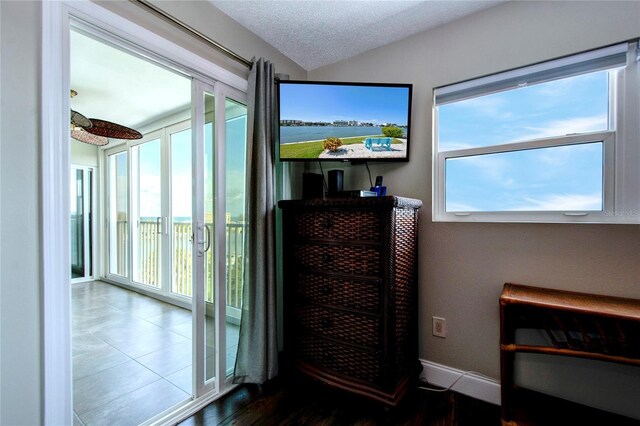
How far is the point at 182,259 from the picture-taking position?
3.44 metres

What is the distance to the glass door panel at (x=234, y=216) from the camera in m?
1.75

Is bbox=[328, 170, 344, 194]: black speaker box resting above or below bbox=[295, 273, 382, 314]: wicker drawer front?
above

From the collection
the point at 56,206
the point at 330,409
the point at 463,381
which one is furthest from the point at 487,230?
the point at 56,206

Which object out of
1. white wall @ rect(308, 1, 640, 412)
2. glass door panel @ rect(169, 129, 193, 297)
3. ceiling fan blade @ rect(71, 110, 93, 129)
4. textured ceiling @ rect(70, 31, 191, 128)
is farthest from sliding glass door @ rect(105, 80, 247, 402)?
glass door panel @ rect(169, 129, 193, 297)

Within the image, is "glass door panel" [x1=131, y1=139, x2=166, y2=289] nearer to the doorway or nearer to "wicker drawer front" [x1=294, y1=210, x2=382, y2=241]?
the doorway

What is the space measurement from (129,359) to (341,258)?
190 cm

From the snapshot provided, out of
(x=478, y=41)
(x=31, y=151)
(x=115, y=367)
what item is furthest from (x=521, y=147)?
(x=115, y=367)

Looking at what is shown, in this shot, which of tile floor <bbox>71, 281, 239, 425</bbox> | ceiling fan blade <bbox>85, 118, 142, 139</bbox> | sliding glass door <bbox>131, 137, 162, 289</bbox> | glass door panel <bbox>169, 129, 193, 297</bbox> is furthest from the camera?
sliding glass door <bbox>131, 137, 162, 289</bbox>

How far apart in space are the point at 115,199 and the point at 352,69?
456cm

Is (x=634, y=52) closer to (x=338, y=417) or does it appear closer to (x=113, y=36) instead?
(x=338, y=417)

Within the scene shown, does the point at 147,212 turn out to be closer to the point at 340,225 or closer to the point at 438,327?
the point at 340,225

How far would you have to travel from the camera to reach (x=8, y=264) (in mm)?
963

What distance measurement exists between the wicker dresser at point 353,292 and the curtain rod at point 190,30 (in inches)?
37.4

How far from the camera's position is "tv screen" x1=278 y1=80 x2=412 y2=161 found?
176 centimetres
